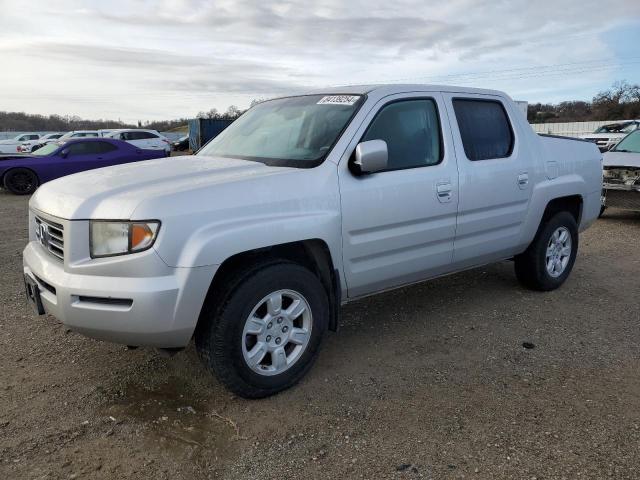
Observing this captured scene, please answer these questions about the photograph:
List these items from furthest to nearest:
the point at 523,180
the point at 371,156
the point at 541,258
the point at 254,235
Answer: the point at 541,258
the point at 523,180
the point at 371,156
the point at 254,235

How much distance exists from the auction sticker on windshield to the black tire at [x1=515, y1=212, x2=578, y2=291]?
7.72 feet

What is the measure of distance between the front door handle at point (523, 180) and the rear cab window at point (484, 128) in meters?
0.21

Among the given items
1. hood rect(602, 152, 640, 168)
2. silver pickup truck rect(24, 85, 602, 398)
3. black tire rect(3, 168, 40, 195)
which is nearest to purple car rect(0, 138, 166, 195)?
black tire rect(3, 168, 40, 195)

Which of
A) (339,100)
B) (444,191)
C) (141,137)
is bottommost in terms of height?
(444,191)

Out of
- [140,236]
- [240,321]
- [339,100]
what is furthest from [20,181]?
[240,321]

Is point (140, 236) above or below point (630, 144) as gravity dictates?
below

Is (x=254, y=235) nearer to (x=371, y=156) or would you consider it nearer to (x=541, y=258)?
(x=371, y=156)

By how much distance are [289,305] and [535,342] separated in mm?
2027

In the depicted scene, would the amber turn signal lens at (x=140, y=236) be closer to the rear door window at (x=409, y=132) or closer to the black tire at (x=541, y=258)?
the rear door window at (x=409, y=132)

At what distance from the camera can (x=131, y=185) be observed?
9.86 feet

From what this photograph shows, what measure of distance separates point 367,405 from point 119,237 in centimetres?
168

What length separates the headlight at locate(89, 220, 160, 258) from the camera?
2729 millimetres

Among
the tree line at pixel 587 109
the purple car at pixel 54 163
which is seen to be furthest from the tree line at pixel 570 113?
the purple car at pixel 54 163

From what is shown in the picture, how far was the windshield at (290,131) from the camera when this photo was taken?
3.57m
